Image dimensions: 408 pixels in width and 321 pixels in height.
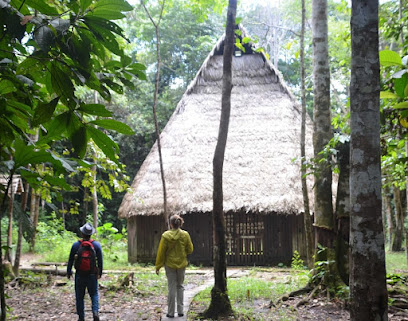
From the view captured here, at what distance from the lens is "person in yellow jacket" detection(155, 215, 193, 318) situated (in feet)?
18.2

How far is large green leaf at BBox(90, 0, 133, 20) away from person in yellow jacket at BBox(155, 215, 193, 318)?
4516 millimetres

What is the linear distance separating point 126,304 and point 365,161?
556cm

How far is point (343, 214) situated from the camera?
5609 millimetres

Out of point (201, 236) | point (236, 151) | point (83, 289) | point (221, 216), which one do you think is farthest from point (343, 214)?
point (236, 151)

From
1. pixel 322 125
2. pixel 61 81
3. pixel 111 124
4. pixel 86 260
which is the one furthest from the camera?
pixel 322 125

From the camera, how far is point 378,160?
2309mm

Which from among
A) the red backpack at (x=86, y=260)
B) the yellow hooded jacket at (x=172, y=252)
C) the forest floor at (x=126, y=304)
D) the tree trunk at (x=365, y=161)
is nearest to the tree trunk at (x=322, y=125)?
the forest floor at (x=126, y=304)

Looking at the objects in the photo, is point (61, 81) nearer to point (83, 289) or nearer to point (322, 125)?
point (83, 289)

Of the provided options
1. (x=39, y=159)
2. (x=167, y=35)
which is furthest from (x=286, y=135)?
(x=39, y=159)

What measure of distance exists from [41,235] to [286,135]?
9567mm

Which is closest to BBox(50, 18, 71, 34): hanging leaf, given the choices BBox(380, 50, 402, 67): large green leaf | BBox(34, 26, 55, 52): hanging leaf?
BBox(34, 26, 55, 52): hanging leaf

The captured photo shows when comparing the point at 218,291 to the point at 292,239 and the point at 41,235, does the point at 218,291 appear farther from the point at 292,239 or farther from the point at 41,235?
the point at 41,235

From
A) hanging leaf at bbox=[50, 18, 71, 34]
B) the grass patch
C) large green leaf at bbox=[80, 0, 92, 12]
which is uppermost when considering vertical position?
large green leaf at bbox=[80, 0, 92, 12]

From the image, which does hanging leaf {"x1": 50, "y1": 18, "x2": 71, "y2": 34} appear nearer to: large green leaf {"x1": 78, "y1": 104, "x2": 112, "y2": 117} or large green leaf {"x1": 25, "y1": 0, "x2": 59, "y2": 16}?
large green leaf {"x1": 25, "y1": 0, "x2": 59, "y2": 16}
